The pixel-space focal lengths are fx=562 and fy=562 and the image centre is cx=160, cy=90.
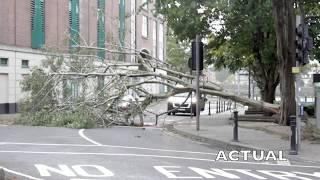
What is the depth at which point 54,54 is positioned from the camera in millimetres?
28766

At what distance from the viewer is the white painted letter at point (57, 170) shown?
10.7 metres

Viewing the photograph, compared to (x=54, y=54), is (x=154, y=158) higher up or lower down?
lower down

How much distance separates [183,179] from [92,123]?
14.3m

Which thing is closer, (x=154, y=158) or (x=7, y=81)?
(x=154, y=158)

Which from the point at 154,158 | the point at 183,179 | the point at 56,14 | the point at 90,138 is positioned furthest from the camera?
the point at 56,14

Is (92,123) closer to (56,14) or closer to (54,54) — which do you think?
(54,54)

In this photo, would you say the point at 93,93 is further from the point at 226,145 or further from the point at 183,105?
the point at 183,105

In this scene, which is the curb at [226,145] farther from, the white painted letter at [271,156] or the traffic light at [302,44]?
the traffic light at [302,44]

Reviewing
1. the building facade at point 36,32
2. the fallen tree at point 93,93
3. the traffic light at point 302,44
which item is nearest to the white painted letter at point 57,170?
the traffic light at point 302,44

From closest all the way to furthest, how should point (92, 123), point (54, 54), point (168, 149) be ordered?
point (168, 149) < point (92, 123) < point (54, 54)

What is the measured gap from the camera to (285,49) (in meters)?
21.5

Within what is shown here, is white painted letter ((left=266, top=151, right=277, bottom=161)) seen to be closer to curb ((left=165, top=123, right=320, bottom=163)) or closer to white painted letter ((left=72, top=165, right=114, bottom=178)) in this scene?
curb ((left=165, top=123, right=320, bottom=163))

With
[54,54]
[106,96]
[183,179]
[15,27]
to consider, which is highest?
[15,27]

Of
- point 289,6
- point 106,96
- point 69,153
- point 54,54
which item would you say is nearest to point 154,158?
point 69,153
